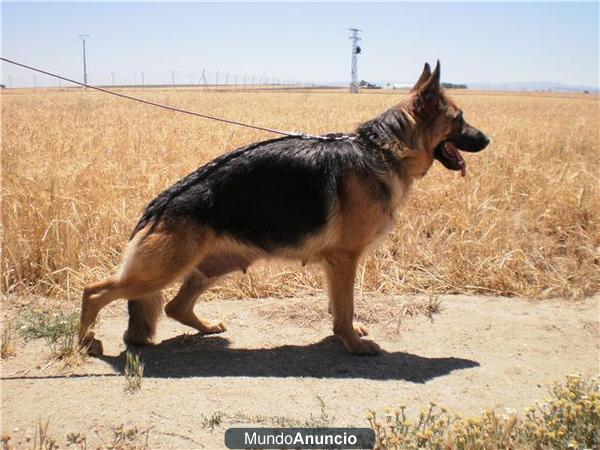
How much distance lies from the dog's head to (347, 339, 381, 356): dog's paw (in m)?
1.56

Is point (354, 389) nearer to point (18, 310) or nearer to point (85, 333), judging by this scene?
point (85, 333)

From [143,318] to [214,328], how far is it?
674 millimetres

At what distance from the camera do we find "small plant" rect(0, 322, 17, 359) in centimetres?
391

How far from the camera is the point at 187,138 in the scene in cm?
988

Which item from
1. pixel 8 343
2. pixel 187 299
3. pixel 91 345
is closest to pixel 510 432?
pixel 187 299

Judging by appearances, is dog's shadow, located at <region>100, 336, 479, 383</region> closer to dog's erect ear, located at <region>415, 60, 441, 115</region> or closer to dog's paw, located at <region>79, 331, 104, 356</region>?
dog's paw, located at <region>79, 331, 104, 356</region>

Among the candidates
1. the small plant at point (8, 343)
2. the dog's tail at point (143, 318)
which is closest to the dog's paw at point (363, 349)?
the dog's tail at point (143, 318)

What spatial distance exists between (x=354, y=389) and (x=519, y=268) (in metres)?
2.94

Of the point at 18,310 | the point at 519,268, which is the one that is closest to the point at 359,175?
the point at 519,268

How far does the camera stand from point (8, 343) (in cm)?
397

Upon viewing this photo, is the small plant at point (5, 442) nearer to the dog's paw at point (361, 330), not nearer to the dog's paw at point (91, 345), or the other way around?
the dog's paw at point (91, 345)

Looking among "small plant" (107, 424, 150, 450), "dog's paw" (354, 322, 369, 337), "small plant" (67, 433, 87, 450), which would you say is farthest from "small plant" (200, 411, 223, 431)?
A: "dog's paw" (354, 322, 369, 337)

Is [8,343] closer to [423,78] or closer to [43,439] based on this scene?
[43,439]

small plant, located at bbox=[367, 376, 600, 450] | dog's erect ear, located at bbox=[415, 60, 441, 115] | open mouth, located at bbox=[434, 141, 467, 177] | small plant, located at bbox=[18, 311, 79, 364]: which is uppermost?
dog's erect ear, located at bbox=[415, 60, 441, 115]
